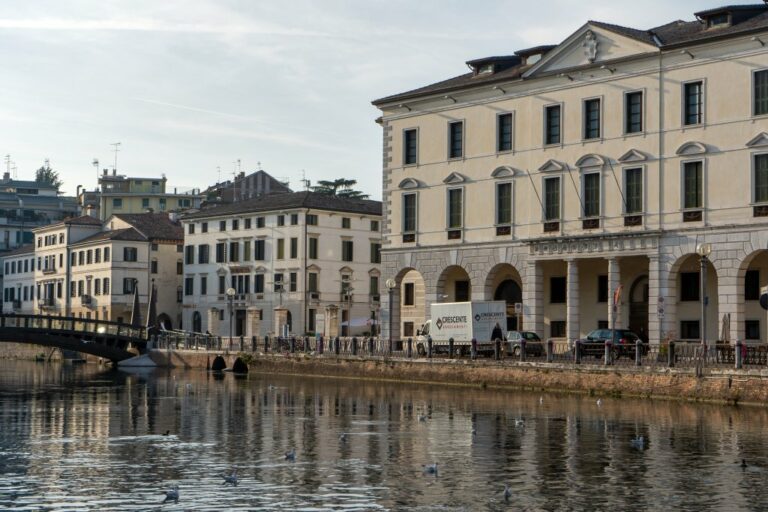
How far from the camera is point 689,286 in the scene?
58.0 meters

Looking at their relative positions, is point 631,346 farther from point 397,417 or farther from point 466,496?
point 466,496

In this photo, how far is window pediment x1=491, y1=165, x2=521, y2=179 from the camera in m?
63.1

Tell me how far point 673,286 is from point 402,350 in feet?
41.4

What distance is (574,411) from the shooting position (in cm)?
4200

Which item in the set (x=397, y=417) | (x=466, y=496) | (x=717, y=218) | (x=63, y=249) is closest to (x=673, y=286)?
(x=717, y=218)

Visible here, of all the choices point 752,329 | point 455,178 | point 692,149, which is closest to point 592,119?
point 692,149

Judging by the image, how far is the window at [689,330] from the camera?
2254 inches

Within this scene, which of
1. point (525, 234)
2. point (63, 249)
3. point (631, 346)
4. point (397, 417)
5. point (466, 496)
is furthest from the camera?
point (63, 249)

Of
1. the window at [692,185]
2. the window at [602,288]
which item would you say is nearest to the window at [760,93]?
the window at [692,185]

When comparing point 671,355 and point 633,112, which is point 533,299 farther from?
point 671,355

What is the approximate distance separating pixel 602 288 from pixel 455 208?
8.51 metres

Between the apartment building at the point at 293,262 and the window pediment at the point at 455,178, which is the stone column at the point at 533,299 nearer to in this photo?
Answer: the window pediment at the point at 455,178

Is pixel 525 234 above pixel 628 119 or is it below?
below

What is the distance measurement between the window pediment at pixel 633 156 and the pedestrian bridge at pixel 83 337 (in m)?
35.8
